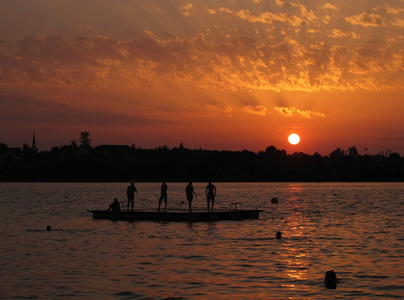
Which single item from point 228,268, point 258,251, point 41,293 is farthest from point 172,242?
point 41,293

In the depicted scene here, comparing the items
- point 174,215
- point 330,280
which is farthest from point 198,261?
point 174,215

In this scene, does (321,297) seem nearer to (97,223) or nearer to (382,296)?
(382,296)

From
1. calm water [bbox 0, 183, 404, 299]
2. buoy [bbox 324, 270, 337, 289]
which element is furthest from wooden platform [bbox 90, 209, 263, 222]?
buoy [bbox 324, 270, 337, 289]

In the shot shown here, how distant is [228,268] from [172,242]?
32.7ft

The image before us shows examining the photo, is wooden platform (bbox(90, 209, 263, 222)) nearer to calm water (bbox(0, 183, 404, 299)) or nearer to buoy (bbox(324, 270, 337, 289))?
calm water (bbox(0, 183, 404, 299))

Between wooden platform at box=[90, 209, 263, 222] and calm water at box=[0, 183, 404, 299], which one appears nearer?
calm water at box=[0, 183, 404, 299]

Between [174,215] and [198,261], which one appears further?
[174,215]

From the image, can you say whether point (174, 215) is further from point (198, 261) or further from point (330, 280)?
point (330, 280)

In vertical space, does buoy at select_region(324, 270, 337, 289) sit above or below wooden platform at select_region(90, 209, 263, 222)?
below

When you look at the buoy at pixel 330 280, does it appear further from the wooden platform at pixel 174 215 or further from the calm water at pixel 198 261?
the wooden platform at pixel 174 215

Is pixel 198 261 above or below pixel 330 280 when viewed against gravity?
below

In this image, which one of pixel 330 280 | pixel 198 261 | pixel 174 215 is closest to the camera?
pixel 330 280

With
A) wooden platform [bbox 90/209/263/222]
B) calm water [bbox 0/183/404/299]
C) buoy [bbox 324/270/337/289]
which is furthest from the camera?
wooden platform [bbox 90/209/263/222]

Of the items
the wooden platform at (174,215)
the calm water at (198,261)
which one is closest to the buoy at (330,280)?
the calm water at (198,261)
